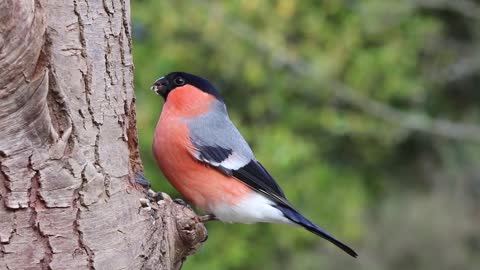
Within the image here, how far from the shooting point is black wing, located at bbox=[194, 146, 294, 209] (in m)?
3.37

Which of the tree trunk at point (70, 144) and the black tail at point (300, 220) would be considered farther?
the black tail at point (300, 220)

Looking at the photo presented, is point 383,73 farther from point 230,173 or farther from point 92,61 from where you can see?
point 92,61

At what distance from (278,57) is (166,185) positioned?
1.09 metres

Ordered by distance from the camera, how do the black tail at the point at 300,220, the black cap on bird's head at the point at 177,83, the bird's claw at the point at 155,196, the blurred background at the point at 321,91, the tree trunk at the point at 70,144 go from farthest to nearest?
the blurred background at the point at 321,91
the black cap on bird's head at the point at 177,83
the black tail at the point at 300,220
the bird's claw at the point at 155,196
the tree trunk at the point at 70,144

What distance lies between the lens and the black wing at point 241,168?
337 cm

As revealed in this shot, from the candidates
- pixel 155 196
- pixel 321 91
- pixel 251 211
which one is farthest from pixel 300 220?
pixel 321 91

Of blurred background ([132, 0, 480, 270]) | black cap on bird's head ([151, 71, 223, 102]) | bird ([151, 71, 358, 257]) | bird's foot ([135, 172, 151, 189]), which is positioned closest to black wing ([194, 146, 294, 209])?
bird ([151, 71, 358, 257])

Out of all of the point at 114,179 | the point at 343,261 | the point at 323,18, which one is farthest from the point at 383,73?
the point at 114,179

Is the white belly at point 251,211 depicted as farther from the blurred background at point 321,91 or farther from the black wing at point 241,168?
the blurred background at point 321,91

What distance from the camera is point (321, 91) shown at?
6473mm

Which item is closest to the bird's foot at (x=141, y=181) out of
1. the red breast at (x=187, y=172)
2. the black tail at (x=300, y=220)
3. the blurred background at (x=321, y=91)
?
the red breast at (x=187, y=172)

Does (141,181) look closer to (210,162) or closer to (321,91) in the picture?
(210,162)

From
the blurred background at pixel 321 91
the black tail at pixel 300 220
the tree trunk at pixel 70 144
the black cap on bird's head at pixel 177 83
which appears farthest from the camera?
the blurred background at pixel 321 91

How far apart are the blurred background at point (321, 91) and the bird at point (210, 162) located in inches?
83.7
